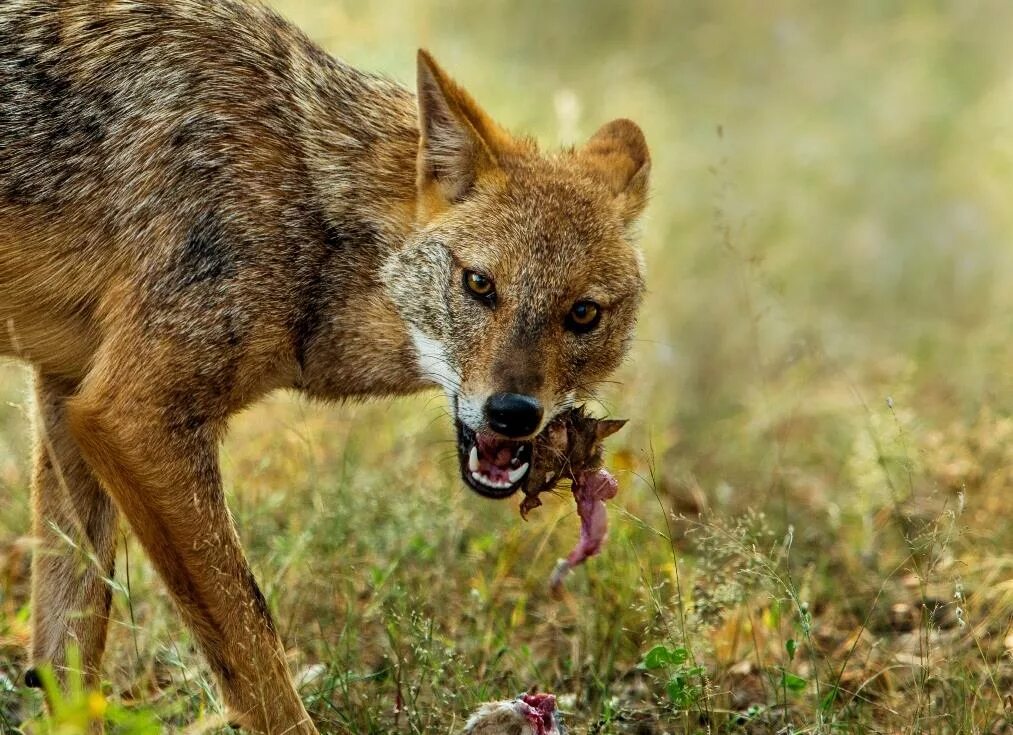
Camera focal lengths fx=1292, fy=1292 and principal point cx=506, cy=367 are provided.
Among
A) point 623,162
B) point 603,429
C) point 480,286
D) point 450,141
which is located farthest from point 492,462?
point 623,162

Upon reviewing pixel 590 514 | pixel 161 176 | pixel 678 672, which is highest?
pixel 161 176

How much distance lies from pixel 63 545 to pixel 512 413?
6.14 feet

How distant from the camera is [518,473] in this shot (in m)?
4.84

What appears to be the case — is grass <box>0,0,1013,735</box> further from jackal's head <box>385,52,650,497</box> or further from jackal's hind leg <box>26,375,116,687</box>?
jackal's head <box>385,52,650,497</box>

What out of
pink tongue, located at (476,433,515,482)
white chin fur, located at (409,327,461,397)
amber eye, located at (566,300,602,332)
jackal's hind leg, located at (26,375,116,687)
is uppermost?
amber eye, located at (566,300,602,332)

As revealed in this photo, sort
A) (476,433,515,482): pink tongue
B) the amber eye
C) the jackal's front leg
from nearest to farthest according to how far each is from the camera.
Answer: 1. the jackal's front leg
2. (476,433,515,482): pink tongue
3. the amber eye

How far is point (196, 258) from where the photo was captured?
15.3 feet

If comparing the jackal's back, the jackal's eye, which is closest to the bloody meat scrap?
the jackal's eye

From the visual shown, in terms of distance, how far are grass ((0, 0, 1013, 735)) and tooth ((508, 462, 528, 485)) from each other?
1.93ft

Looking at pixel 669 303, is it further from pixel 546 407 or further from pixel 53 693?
pixel 53 693

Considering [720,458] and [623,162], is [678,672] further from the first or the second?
[720,458]

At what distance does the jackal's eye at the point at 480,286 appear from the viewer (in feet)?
16.0

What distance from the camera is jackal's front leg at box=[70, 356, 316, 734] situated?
4.40 meters

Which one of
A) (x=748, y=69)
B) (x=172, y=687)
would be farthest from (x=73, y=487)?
(x=748, y=69)
